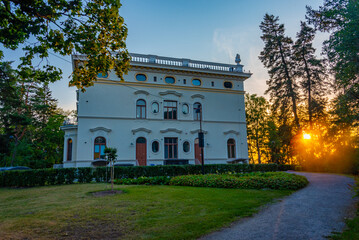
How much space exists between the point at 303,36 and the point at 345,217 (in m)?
28.7

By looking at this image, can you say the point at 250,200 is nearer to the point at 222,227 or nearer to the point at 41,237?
the point at 222,227

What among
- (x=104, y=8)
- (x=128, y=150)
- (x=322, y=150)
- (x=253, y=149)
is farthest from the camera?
(x=253, y=149)

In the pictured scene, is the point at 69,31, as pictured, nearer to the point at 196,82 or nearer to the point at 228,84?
the point at 196,82

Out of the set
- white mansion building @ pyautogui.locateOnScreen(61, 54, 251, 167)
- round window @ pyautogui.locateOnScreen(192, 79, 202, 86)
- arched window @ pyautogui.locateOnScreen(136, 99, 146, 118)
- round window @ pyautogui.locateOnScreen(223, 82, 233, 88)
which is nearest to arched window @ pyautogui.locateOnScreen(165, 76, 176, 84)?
white mansion building @ pyautogui.locateOnScreen(61, 54, 251, 167)

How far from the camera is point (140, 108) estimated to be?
23.9 meters

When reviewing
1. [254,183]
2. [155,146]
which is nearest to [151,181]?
[254,183]

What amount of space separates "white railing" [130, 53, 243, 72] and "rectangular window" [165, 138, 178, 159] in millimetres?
8478

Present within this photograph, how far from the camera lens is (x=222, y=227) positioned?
511 cm

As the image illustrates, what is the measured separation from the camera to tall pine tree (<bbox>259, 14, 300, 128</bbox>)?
29.3 metres

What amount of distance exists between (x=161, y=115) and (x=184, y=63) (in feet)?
21.8

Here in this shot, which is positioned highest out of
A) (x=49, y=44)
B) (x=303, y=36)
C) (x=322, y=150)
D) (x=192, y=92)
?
(x=303, y=36)

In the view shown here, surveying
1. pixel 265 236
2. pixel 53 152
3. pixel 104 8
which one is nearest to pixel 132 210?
pixel 265 236

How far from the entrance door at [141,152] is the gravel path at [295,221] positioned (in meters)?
16.7

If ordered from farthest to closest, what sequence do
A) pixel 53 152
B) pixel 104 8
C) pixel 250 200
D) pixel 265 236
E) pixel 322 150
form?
pixel 53 152, pixel 322 150, pixel 250 200, pixel 104 8, pixel 265 236
